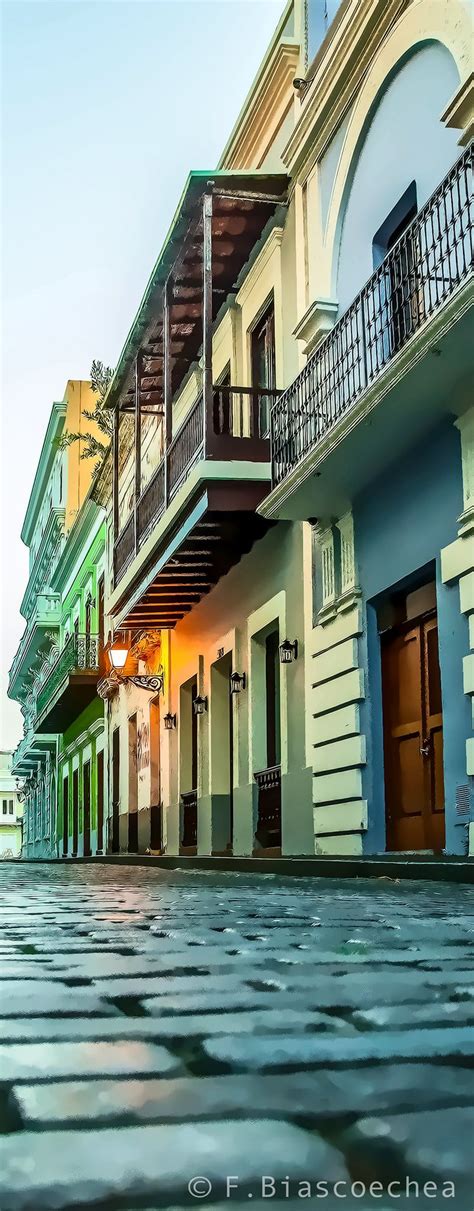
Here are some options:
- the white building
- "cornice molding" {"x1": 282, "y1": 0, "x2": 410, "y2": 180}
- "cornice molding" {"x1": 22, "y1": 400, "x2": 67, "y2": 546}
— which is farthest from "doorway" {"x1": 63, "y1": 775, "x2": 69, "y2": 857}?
the white building

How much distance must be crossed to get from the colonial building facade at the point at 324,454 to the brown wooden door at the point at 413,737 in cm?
2

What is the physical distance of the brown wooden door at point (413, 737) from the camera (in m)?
10.2

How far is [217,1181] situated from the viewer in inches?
29.2

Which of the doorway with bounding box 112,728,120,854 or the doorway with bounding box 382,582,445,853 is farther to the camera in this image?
the doorway with bounding box 112,728,120,854

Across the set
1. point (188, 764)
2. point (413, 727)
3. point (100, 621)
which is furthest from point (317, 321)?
point (100, 621)

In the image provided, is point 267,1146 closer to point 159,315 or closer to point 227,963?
point 227,963

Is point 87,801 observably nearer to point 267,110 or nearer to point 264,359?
point 264,359

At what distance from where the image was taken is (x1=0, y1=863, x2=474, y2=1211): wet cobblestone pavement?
747mm

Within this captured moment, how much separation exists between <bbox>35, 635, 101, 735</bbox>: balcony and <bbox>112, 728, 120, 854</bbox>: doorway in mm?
1403

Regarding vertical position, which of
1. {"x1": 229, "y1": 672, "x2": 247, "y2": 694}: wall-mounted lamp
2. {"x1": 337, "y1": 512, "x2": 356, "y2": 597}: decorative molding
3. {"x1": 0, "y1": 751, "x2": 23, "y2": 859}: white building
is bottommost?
{"x1": 0, "y1": 751, "x2": 23, "y2": 859}: white building

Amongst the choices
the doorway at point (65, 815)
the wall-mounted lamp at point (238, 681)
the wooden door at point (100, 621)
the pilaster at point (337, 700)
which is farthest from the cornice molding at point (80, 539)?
the pilaster at point (337, 700)

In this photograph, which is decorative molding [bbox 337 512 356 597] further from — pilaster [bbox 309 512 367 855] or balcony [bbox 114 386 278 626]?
balcony [bbox 114 386 278 626]

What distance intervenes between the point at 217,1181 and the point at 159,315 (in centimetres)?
1472

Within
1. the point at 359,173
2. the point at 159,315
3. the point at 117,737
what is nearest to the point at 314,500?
the point at 359,173
